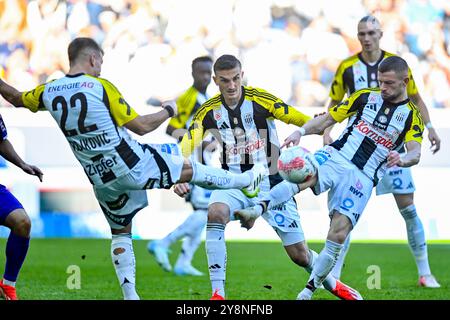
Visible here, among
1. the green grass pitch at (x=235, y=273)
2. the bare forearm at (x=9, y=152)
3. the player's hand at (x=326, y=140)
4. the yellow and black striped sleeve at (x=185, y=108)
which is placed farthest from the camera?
the yellow and black striped sleeve at (x=185, y=108)

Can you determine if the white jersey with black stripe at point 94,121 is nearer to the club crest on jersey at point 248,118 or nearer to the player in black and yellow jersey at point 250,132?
the player in black and yellow jersey at point 250,132

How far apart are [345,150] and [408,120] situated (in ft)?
1.82

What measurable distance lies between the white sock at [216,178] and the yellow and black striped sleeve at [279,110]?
591 millimetres

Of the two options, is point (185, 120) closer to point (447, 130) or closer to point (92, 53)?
point (92, 53)

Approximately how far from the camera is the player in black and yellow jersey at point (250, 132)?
7.39 meters

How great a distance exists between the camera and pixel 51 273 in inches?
399

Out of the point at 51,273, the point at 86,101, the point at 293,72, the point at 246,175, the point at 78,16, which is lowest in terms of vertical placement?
the point at 51,273

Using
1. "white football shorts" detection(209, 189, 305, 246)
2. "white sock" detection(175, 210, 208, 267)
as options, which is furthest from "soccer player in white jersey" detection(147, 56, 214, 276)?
"white football shorts" detection(209, 189, 305, 246)

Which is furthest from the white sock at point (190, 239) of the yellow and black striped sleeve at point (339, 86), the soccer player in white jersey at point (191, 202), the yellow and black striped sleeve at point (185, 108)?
the yellow and black striped sleeve at point (339, 86)

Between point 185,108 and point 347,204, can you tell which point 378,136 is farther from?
point 185,108

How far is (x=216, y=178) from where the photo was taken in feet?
23.0

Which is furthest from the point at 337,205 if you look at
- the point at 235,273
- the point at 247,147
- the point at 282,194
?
the point at 235,273

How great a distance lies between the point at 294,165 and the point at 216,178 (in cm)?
61
